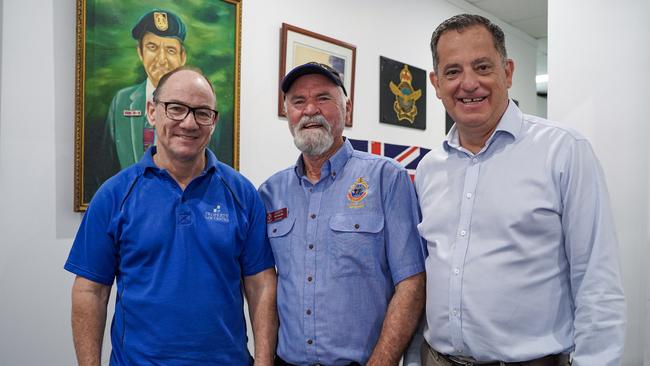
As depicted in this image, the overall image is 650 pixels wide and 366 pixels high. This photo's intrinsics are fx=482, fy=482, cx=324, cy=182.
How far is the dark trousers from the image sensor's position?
Answer: 1.27 meters

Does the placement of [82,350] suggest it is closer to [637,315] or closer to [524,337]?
[524,337]

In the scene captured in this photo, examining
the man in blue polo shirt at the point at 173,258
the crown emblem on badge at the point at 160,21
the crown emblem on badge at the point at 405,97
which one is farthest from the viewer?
the crown emblem on badge at the point at 405,97

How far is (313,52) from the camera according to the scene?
3.10 metres

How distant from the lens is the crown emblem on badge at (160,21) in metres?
2.36

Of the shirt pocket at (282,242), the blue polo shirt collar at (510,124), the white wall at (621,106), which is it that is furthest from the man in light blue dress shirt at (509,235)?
the white wall at (621,106)

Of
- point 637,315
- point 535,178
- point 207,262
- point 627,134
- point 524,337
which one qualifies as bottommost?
point 637,315

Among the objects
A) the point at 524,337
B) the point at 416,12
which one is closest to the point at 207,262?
the point at 524,337

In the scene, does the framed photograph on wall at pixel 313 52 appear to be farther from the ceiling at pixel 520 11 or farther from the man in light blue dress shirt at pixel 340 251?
the ceiling at pixel 520 11

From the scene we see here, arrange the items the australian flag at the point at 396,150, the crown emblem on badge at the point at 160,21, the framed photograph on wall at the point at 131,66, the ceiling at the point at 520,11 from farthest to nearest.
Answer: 1. the ceiling at the point at 520,11
2. the australian flag at the point at 396,150
3. the crown emblem on badge at the point at 160,21
4. the framed photograph on wall at the point at 131,66

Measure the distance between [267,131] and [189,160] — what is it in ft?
4.31

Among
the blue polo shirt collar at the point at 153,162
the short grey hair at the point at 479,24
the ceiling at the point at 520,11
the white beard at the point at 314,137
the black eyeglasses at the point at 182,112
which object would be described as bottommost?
the blue polo shirt collar at the point at 153,162

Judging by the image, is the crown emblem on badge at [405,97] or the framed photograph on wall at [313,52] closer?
the framed photograph on wall at [313,52]

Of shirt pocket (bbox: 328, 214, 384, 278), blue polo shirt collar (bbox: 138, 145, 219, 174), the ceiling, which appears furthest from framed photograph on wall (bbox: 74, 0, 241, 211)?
the ceiling

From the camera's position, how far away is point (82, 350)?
1476 millimetres
